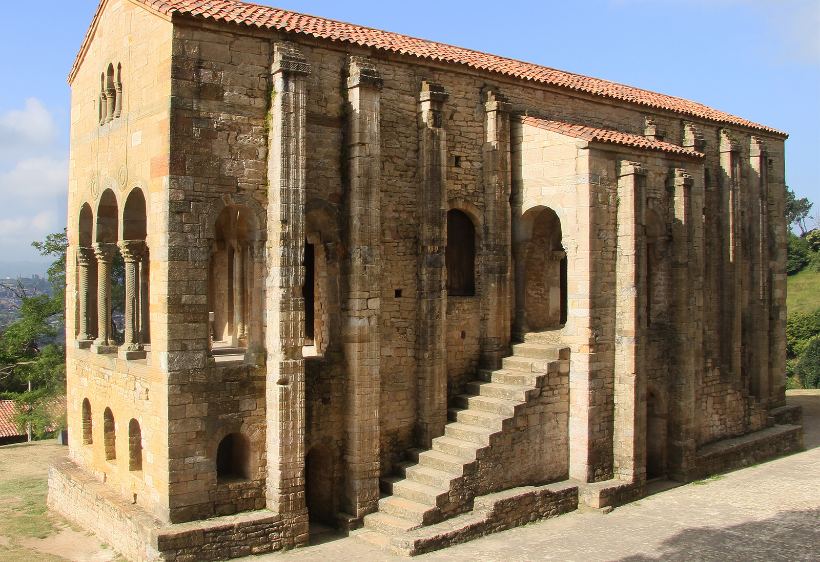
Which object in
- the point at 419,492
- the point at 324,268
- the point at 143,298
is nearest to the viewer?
the point at 419,492

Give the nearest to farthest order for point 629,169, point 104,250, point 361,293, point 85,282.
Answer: point 361,293, point 104,250, point 629,169, point 85,282

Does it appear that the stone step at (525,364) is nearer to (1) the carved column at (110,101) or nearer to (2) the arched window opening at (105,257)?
(2) the arched window opening at (105,257)

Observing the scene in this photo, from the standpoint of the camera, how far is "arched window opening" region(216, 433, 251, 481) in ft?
44.3

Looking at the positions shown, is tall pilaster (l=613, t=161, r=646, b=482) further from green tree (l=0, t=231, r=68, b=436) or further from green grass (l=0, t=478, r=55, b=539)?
green tree (l=0, t=231, r=68, b=436)

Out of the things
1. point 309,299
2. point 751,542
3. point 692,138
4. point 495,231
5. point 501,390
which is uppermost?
point 692,138

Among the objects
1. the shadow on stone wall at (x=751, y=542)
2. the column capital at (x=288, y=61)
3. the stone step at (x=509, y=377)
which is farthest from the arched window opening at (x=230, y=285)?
the shadow on stone wall at (x=751, y=542)

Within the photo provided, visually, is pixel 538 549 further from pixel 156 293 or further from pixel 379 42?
pixel 379 42

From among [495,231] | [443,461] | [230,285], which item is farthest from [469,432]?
[230,285]

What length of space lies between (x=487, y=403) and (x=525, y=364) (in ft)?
4.54

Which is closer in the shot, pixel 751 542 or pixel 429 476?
pixel 751 542

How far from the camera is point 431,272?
15688 millimetres

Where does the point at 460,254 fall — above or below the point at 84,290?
above

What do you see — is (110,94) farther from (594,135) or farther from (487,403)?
(594,135)

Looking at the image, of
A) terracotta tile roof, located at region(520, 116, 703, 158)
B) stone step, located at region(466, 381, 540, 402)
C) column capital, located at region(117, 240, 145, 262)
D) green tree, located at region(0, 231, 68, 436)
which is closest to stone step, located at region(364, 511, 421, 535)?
stone step, located at region(466, 381, 540, 402)
